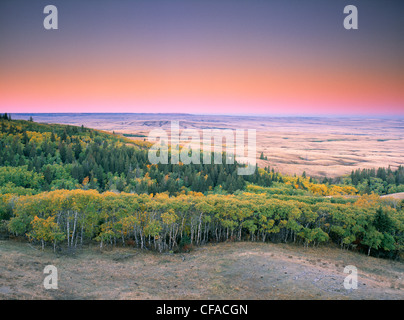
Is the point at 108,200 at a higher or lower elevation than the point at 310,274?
higher

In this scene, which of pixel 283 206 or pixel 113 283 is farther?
pixel 283 206

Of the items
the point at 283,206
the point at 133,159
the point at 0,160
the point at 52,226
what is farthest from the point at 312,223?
the point at 0,160

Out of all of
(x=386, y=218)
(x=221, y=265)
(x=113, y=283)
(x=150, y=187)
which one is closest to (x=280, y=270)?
(x=221, y=265)

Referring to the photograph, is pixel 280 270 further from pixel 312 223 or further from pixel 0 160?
pixel 0 160
